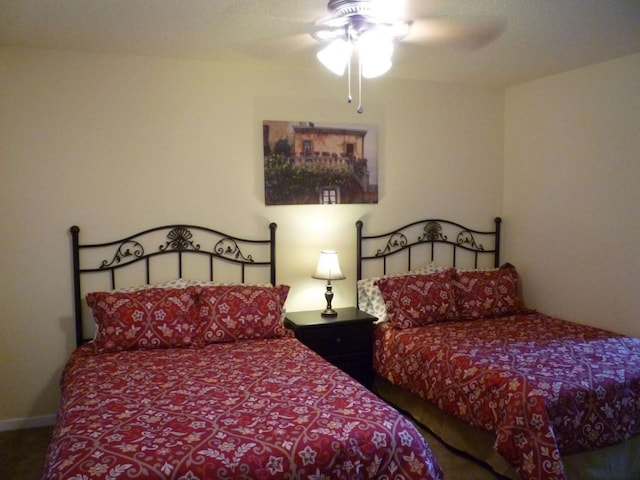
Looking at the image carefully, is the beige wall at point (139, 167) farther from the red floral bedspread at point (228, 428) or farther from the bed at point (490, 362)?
the red floral bedspread at point (228, 428)

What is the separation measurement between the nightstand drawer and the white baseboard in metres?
1.63

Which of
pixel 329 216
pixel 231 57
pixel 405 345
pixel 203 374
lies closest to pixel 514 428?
pixel 405 345

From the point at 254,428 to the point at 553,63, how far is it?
9.84 feet

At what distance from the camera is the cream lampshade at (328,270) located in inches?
138

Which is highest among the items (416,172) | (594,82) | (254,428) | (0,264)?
(594,82)

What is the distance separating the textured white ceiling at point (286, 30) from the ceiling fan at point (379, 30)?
0.05 metres

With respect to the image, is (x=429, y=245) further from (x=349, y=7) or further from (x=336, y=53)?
(x=349, y=7)

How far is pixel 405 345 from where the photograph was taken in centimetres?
322

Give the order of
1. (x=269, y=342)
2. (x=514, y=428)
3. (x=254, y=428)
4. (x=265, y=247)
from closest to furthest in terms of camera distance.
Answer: (x=254, y=428)
(x=514, y=428)
(x=269, y=342)
(x=265, y=247)

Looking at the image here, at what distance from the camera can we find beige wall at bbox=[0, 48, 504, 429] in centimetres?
308

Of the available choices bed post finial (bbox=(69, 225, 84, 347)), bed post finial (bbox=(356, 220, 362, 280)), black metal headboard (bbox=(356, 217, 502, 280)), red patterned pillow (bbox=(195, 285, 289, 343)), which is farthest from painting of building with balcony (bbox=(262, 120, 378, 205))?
bed post finial (bbox=(69, 225, 84, 347))

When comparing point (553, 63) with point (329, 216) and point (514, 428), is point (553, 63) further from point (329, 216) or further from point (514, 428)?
point (514, 428)

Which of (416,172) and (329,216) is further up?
(416,172)

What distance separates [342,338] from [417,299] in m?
0.57
